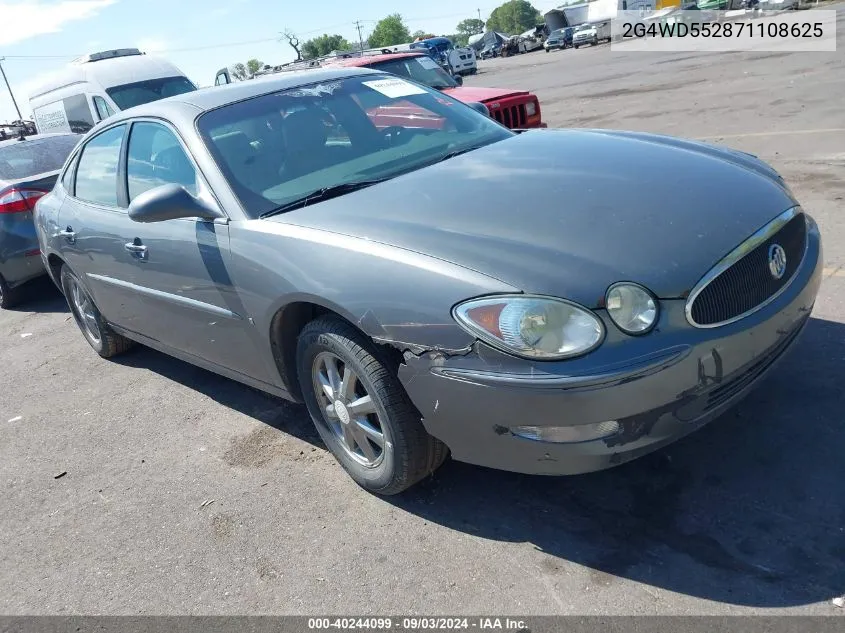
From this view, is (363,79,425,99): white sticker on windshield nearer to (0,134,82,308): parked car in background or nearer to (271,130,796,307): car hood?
(271,130,796,307): car hood

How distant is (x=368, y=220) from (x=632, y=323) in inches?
45.1

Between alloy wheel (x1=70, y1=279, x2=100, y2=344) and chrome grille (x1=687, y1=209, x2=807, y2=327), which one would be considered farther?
alloy wheel (x1=70, y1=279, x2=100, y2=344)

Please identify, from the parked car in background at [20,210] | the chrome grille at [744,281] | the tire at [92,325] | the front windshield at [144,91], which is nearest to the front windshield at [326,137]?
the chrome grille at [744,281]

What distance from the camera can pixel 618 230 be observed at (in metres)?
2.74

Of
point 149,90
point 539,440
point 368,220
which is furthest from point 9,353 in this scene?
point 149,90

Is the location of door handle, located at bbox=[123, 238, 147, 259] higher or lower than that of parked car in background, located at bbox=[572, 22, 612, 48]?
higher

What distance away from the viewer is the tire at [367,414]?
9.45 ft

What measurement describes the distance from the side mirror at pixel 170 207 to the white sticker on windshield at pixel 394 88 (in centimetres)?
139

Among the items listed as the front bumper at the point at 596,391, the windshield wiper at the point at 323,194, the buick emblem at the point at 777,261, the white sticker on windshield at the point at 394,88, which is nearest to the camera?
the front bumper at the point at 596,391

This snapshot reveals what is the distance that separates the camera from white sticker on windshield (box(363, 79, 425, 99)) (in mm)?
4375

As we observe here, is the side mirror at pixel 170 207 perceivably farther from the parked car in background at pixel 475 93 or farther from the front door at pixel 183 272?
the parked car in background at pixel 475 93

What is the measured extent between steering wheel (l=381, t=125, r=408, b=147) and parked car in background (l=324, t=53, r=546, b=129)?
4.09 m

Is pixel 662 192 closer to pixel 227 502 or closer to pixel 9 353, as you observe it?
pixel 227 502

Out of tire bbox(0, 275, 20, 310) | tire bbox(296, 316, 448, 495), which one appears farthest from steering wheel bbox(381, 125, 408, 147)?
tire bbox(0, 275, 20, 310)
